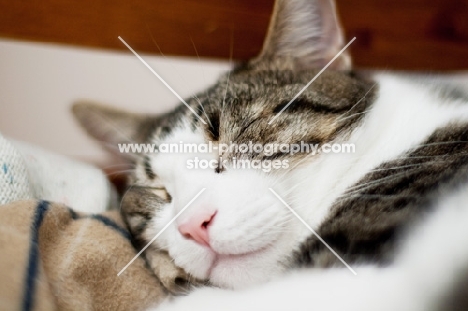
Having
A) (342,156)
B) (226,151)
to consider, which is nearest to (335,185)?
(342,156)

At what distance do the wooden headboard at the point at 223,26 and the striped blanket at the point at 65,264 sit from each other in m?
0.33

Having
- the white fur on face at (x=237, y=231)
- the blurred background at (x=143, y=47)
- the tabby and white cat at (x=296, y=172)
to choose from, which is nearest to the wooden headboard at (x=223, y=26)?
the blurred background at (x=143, y=47)

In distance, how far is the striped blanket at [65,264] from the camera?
443mm

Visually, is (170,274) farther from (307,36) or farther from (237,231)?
(307,36)

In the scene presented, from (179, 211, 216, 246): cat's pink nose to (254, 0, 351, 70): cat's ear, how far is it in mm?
290

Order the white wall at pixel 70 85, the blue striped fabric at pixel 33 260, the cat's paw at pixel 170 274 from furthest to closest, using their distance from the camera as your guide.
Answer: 1. the white wall at pixel 70 85
2. the cat's paw at pixel 170 274
3. the blue striped fabric at pixel 33 260

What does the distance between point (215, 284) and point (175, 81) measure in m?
0.34

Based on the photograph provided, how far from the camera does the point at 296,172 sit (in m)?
0.57

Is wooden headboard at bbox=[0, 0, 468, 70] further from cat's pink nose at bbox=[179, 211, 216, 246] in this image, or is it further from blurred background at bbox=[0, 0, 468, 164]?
cat's pink nose at bbox=[179, 211, 216, 246]

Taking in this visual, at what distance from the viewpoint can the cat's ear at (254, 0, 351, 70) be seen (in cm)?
66

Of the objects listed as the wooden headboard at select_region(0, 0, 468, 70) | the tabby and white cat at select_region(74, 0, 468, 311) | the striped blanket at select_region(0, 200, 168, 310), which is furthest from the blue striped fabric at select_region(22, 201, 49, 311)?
the wooden headboard at select_region(0, 0, 468, 70)

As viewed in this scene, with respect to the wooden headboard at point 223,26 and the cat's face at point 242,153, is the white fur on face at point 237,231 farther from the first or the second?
the wooden headboard at point 223,26

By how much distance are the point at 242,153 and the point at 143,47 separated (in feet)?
0.98

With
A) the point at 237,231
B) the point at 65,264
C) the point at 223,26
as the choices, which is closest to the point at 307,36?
the point at 223,26
